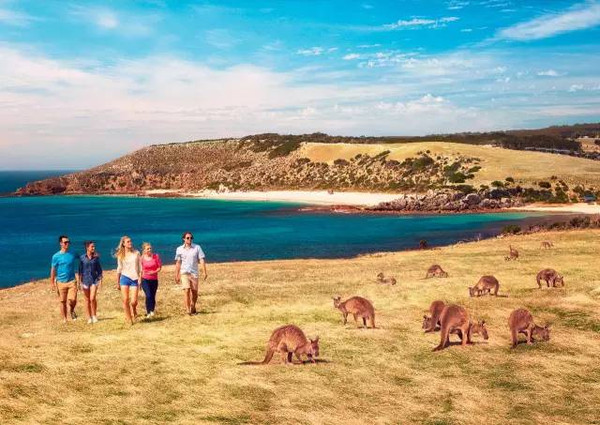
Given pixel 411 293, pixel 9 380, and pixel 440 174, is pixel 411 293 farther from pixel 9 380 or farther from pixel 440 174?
pixel 440 174

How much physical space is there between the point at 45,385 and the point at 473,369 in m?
9.20

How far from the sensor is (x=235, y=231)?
73.3 meters

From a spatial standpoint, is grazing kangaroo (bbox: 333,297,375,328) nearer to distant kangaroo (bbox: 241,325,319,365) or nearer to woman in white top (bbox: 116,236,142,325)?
distant kangaroo (bbox: 241,325,319,365)

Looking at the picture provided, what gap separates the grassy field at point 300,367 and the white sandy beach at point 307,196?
9022 centimetres

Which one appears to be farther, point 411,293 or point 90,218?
point 90,218

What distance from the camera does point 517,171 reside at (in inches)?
4444

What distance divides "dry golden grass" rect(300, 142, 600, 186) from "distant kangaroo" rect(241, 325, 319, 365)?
334 feet

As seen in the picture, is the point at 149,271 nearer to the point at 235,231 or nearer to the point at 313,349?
the point at 313,349

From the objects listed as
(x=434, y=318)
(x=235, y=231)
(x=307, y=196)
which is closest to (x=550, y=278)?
(x=434, y=318)

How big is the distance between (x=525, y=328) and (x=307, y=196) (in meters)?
117

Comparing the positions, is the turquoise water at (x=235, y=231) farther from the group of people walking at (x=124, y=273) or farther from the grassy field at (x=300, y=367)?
the grassy field at (x=300, y=367)

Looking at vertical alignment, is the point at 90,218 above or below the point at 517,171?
below

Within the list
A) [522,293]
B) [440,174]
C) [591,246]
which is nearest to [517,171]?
[440,174]

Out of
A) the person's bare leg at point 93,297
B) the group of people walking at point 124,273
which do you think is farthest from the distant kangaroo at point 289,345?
the person's bare leg at point 93,297
